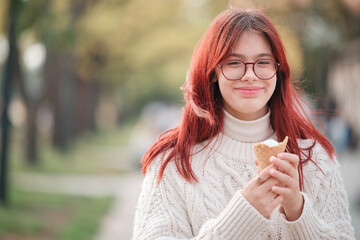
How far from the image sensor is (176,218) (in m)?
2.33

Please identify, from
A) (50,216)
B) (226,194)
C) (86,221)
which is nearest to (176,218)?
(226,194)

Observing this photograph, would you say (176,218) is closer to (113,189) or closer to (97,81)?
(113,189)

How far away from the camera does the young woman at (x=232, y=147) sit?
2324 millimetres

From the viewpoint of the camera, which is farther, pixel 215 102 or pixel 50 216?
pixel 50 216

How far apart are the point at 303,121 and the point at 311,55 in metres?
12.5

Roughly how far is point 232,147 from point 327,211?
0.57m

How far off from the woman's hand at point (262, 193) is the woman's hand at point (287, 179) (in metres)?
0.02

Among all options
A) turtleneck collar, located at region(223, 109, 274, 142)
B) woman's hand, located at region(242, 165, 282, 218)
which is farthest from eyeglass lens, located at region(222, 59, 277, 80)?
woman's hand, located at region(242, 165, 282, 218)

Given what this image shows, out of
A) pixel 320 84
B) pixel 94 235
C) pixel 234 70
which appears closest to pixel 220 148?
pixel 234 70

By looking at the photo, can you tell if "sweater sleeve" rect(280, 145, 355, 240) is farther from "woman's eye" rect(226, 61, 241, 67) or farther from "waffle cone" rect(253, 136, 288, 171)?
"woman's eye" rect(226, 61, 241, 67)

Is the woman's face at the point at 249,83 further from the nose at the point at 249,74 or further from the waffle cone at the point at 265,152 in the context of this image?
the waffle cone at the point at 265,152

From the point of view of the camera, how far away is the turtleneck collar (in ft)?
8.07

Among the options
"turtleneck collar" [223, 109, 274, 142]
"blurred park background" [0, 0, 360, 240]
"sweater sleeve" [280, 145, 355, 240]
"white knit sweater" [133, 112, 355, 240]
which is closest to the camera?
"sweater sleeve" [280, 145, 355, 240]

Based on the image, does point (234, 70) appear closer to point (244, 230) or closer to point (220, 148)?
Answer: point (220, 148)
